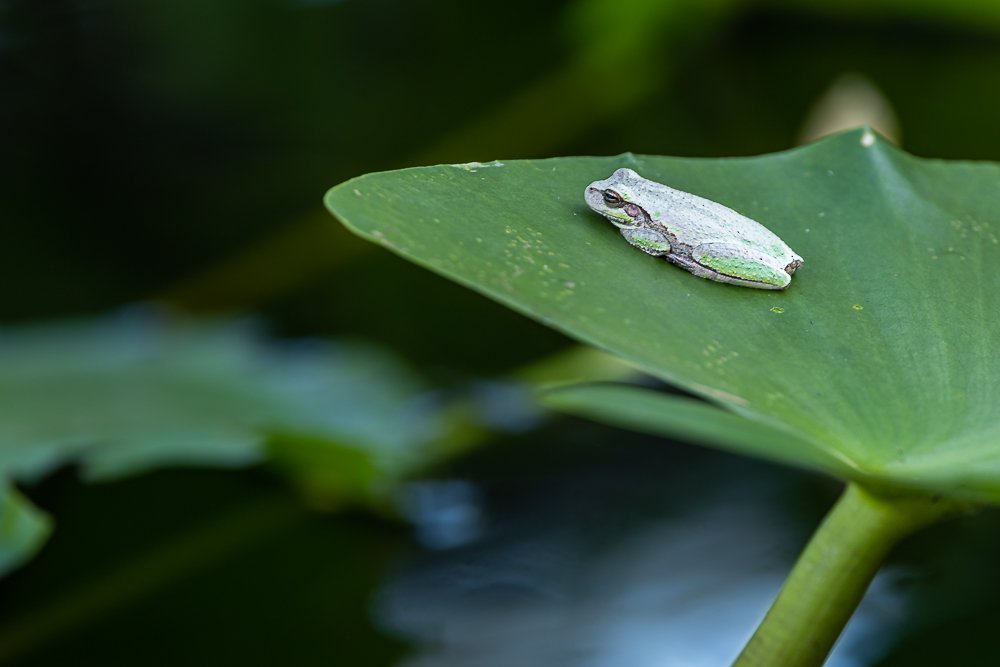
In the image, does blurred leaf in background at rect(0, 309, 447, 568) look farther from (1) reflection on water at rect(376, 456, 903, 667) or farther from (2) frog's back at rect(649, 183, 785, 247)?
(2) frog's back at rect(649, 183, 785, 247)

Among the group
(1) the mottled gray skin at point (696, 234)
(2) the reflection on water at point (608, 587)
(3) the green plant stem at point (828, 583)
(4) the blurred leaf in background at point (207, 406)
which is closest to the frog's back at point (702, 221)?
(1) the mottled gray skin at point (696, 234)

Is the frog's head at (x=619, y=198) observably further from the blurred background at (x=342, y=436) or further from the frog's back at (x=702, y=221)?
the blurred background at (x=342, y=436)

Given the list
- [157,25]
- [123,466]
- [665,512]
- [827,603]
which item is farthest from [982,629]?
[157,25]

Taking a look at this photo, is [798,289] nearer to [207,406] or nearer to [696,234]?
[696,234]

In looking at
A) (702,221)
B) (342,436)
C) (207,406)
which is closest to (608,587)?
(342,436)

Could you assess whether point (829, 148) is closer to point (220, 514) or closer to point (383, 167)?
point (220, 514)
